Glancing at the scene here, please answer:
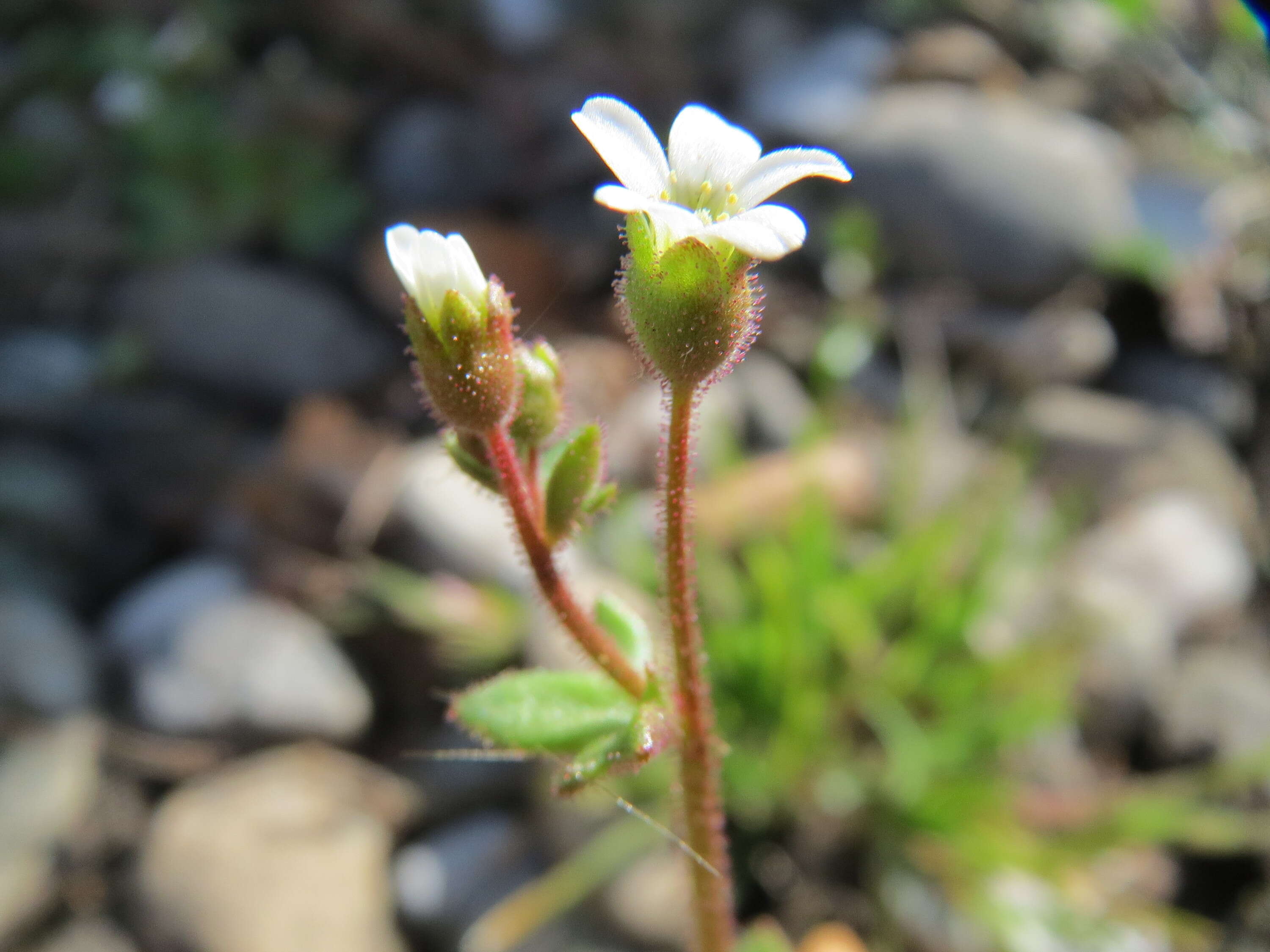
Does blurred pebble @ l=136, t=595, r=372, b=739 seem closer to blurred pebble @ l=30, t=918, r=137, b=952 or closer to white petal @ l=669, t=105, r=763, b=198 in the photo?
blurred pebble @ l=30, t=918, r=137, b=952

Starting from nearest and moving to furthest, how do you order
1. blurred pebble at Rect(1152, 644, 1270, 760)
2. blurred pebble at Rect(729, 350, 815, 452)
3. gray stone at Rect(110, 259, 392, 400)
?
blurred pebble at Rect(1152, 644, 1270, 760) < blurred pebble at Rect(729, 350, 815, 452) < gray stone at Rect(110, 259, 392, 400)

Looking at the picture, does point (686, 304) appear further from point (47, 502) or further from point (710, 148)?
point (47, 502)

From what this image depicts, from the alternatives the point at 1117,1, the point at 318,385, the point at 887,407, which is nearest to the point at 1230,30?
the point at 1117,1

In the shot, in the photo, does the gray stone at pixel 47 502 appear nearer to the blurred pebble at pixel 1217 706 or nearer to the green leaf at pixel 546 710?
the green leaf at pixel 546 710

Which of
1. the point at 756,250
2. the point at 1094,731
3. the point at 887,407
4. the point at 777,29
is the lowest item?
the point at 1094,731

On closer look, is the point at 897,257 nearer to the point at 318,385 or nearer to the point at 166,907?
the point at 318,385

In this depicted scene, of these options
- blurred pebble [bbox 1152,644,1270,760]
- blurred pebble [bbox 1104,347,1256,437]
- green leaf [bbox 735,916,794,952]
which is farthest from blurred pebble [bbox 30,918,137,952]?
blurred pebble [bbox 1104,347,1256,437]
